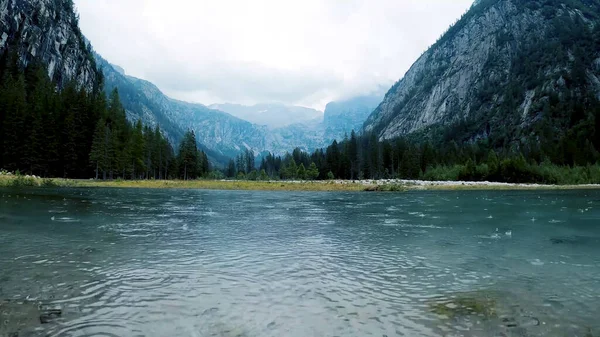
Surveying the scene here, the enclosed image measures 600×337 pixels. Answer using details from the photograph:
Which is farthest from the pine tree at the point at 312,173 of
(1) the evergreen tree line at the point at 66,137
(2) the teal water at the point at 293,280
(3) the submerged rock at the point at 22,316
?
(3) the submerged rock at the point at 22,316

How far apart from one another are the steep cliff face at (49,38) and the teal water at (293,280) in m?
129

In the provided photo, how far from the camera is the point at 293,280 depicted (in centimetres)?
1156

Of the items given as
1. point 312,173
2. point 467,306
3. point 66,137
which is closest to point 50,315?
point 467,306

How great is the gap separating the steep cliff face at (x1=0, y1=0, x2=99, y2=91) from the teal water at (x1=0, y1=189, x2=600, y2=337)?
129 m

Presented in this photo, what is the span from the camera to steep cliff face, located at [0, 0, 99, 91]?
450 ft

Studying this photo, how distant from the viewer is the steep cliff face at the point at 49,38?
137 m

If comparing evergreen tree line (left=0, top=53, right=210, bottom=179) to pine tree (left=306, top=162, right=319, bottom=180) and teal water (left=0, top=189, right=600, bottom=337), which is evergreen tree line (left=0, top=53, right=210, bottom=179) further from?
teal water (left=0, top=189, right=600, bottom=337)

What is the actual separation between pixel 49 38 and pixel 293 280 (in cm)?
18487

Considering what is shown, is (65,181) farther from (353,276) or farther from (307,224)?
(353,276)

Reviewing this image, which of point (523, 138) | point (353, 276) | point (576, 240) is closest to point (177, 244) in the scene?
point (353, 276)

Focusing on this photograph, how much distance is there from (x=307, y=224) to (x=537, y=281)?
590 inches

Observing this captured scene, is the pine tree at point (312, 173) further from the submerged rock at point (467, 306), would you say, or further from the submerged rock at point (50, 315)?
the submerged rock at point (50, 315)

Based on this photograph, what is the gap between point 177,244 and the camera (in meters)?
17.1

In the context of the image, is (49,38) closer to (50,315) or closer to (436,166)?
(436,166)
